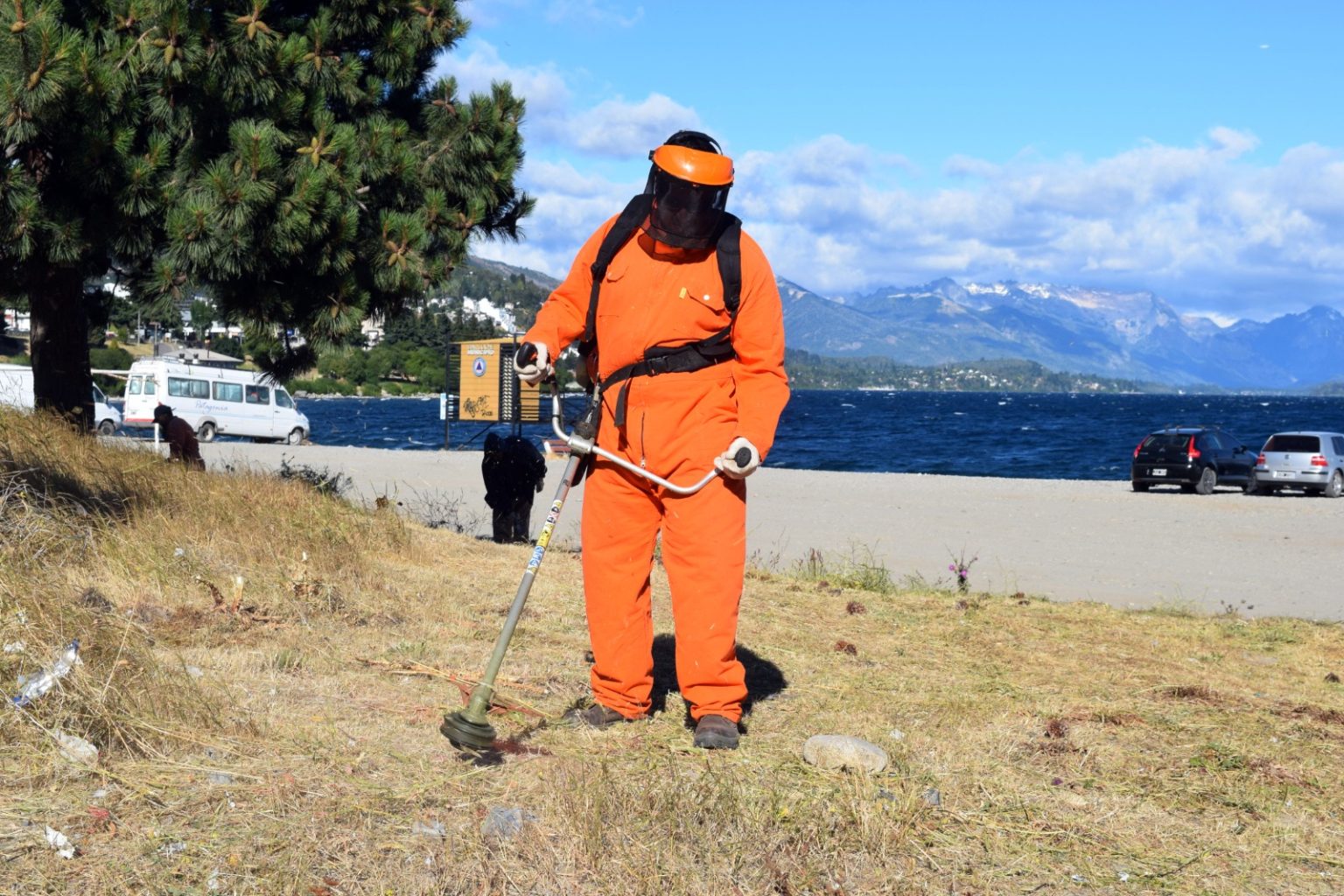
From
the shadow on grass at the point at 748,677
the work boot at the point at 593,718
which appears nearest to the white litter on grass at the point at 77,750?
the work boot at the point at 593,718

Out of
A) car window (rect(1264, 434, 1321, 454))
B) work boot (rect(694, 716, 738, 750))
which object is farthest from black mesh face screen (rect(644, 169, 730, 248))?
car window (rect(1264, 434, 1321, 454))

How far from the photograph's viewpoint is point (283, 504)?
7824mm

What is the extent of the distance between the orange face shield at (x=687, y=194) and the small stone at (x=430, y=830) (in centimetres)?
205

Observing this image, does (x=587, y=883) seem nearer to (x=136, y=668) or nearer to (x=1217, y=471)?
(x=136, y=668)

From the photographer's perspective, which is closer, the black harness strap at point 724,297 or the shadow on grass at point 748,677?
the black harness strap at point 724,297

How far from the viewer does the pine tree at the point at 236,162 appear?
8156 mm

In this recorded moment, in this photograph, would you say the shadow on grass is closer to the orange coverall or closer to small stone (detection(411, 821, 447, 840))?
the orange coverall

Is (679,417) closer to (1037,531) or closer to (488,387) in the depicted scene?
(1037,531)

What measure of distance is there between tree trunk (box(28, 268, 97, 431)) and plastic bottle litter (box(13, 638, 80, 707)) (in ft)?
23.3

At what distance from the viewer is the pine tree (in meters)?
8.16

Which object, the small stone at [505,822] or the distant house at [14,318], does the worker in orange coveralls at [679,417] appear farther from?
the distant house at [14,318]

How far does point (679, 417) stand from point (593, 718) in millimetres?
1043

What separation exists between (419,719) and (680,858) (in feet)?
4.71

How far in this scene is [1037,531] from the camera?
1593cm
